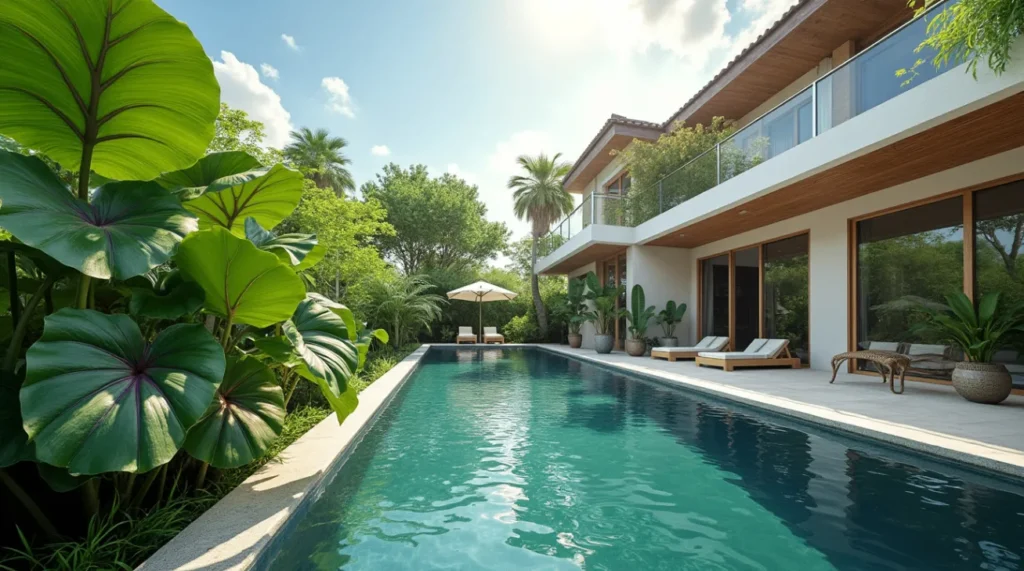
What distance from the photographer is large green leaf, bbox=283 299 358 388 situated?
8.27 feet

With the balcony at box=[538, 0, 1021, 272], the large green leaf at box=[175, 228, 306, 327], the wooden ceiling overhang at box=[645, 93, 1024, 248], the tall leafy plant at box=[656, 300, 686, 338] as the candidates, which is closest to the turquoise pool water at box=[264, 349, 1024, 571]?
the large green leaf at box=[175, 228, 306, 327]

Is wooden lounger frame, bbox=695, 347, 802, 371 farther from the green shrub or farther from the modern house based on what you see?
the green shrub

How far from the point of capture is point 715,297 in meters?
14.4

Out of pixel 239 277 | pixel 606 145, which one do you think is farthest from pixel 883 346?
pixel 606 145

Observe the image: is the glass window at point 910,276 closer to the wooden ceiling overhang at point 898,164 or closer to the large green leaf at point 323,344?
the wooden ceiling overhang at point 898,164

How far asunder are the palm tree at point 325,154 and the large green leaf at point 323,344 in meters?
27.9

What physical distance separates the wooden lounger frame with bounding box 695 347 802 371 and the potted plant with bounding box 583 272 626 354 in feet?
14.5

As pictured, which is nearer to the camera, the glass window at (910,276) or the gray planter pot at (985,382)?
the gray planter pot at (985,382)

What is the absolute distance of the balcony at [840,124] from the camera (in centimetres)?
571

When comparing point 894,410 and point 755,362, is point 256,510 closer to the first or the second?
point 894,410

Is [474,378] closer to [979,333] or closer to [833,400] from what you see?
[833,400]

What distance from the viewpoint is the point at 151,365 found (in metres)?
2.05

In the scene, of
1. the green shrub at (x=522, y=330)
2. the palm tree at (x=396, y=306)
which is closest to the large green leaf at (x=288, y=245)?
the palm tree at (x=396, y=306)

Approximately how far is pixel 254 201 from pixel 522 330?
19486 millimetres
